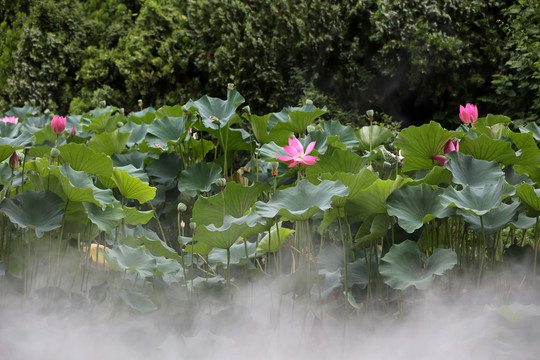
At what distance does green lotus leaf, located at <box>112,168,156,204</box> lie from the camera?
1.17 m

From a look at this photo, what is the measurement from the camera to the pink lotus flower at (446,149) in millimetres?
1162

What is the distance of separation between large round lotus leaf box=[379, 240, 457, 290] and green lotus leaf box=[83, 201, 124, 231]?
22.8 inches

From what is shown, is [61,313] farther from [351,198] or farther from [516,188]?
[516,188]

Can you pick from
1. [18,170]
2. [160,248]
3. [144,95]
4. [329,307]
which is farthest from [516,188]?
[144,95]

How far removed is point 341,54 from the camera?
427 cm

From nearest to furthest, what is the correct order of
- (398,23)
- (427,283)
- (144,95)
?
(427,283), (398,23), (144,95)

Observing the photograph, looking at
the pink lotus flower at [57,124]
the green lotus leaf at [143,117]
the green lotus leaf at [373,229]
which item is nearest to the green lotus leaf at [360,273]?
the green lotus leaf at [373,229]

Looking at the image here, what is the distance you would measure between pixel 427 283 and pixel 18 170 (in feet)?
3.45

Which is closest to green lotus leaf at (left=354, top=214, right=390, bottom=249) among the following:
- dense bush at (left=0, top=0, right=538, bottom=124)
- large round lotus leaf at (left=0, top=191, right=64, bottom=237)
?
large round lotus leaf at (left=0, top=191, right=64, bottom=237)

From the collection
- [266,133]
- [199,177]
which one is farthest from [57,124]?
[266,133]

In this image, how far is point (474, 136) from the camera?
1214 mm

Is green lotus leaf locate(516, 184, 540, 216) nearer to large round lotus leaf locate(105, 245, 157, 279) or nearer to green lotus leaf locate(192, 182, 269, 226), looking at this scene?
green lotus leaf locate(192, 182, 269, 226)

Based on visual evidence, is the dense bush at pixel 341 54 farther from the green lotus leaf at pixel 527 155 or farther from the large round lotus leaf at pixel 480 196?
the large round lotus leaf at pixel 480 196

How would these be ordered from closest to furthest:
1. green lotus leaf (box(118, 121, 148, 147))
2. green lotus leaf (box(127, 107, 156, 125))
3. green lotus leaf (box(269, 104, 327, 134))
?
green lotus leaf (box(269, 104, 327, 134)) < green lotus leaf (box(118, 121, 148, 147)) < green lotus leaf (box(127, 107, 156, 125))
